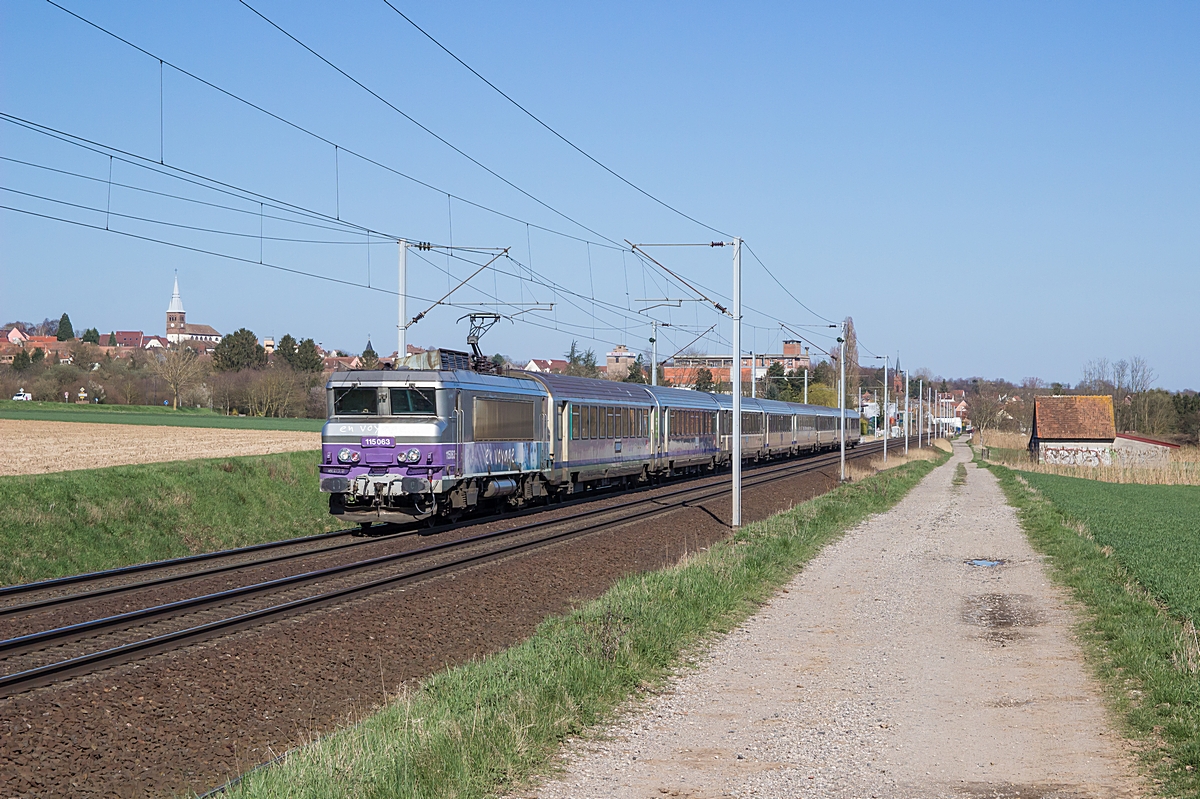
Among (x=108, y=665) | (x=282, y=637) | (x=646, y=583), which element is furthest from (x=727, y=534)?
(x=108, y=665)

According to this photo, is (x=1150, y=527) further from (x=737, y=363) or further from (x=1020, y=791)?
(x=1020, y=791)

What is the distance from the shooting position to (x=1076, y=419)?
82.9 meters

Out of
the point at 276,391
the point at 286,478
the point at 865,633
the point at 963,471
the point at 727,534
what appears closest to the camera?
the point at 865,633

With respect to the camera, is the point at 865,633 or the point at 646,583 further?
the point at 646,583

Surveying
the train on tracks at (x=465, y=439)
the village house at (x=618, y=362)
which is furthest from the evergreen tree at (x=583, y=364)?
the train on tracks at (x=465, y=439)

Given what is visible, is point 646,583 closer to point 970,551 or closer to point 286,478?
point 970,551

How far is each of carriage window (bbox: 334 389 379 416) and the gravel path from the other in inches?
400

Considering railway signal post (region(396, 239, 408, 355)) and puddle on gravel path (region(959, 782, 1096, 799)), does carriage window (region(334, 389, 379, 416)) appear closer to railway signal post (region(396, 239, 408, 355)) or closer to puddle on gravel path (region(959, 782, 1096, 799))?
railway signal post (region(396, 239, 408, 355))

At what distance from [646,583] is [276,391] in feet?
315

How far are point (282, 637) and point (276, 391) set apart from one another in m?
97.9

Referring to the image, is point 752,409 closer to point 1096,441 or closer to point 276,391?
point 1096,441

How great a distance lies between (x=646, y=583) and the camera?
15680 mm

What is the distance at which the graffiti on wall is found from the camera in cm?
8081

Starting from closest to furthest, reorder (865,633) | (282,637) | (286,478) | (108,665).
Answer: (108,665) < (282,637) < (865,633) < (286,478)
